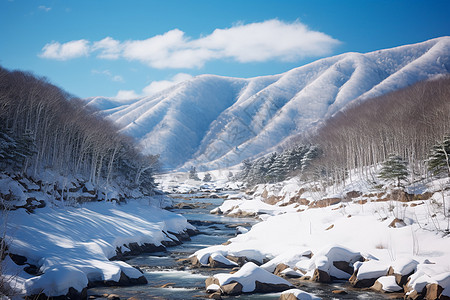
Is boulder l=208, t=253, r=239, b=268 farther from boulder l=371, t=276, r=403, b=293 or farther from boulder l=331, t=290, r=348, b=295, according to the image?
boulder l=371, t=276, r=403, b=293

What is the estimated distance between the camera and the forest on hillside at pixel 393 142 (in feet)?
125

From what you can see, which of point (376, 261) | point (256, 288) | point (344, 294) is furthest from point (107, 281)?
point (376, 261)

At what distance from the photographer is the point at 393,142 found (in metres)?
48.4

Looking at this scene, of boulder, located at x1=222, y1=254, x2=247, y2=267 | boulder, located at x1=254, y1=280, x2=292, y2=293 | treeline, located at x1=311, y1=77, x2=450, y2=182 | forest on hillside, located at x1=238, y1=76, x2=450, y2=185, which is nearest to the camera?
boulder, located at x1=254, y1=280, x2=292, y2=293

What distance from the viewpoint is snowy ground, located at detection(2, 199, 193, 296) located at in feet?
46.5

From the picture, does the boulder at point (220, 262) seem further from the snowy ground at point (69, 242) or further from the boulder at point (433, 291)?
the boulder at point (433, 291)

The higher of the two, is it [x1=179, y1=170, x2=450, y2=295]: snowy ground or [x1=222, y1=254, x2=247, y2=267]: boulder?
[x1=179, y1=170, x2=450, y2=295]: snowy ground

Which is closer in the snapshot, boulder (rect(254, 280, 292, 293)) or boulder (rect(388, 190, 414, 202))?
boulder (rect(254, 280, 292, 293))

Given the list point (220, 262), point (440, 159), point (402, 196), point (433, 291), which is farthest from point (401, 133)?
point (433, 291)

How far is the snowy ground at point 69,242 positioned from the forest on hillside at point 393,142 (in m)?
28.3

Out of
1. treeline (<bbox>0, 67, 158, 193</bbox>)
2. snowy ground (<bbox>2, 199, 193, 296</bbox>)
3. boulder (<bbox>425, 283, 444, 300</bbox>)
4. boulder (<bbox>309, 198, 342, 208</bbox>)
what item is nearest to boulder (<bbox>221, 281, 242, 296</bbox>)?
snowy ground (<bbox>2, 199, 193, 296</bbox>)

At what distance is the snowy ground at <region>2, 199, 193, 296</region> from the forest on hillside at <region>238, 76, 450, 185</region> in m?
28.3

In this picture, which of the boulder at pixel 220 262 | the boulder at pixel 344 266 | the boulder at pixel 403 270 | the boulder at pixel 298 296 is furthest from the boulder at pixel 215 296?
the boulder at pixel 403 270

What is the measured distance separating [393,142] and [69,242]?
44832 mm
